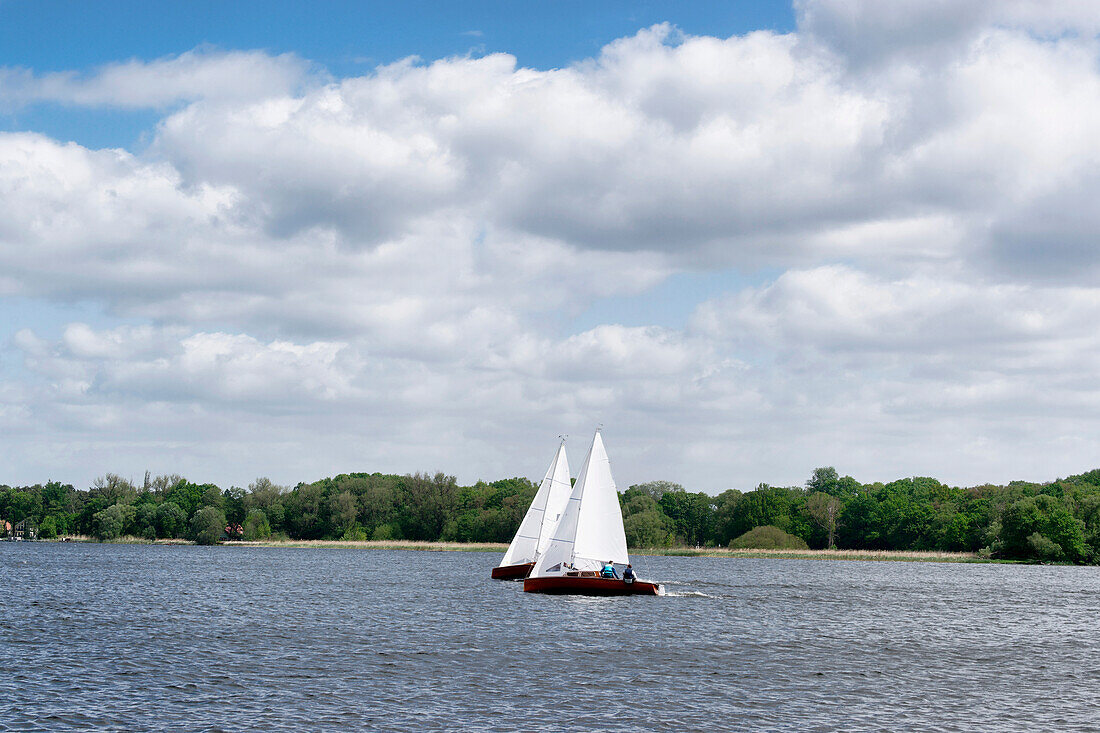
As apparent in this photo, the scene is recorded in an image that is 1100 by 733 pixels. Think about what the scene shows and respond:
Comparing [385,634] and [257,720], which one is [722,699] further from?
[385,634]

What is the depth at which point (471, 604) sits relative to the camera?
54.4m

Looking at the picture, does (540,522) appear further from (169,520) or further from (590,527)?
(169,520)

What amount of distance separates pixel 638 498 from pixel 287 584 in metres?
94.5

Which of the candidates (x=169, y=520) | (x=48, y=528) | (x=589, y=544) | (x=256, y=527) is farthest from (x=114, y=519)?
(x=589, y=544)

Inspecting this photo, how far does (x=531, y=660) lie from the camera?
3366 centimetres

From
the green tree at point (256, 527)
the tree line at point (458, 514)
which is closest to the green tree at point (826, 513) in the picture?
the tree line at point (458, 514)

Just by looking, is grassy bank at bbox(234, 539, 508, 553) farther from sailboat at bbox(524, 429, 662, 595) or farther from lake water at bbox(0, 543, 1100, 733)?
sailboat at bbox(524, 429, 662, 595)

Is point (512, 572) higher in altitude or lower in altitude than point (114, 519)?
lower

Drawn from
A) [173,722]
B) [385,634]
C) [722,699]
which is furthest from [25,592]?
[722,699]

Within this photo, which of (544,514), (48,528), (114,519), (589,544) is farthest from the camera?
(48,528)

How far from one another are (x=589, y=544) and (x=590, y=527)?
3.22 ft

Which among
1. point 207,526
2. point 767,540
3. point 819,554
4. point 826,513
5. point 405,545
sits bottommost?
point 819,554

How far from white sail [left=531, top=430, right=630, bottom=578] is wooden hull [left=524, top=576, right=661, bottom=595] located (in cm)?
63

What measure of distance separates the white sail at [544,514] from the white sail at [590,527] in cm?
960
